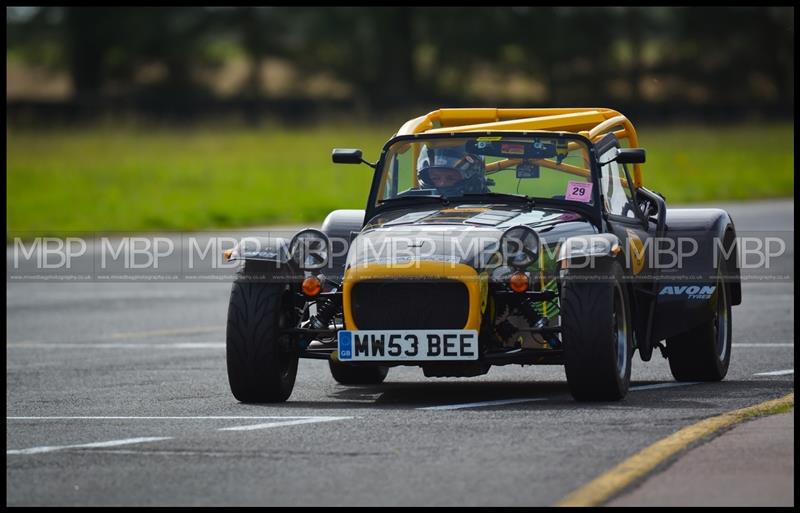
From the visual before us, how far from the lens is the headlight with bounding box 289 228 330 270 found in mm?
11492

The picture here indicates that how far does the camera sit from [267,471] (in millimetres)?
8461

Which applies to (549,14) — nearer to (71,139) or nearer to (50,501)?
(71,139)

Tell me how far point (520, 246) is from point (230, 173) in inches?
1447

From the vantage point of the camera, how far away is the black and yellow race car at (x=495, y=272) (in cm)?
1067

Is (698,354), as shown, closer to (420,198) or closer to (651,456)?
(420,198)

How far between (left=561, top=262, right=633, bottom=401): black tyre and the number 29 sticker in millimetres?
1213

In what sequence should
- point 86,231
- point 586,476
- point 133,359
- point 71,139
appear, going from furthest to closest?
1. point 71,139
2. point 86,231
3. point 133,359
4. point 586,476

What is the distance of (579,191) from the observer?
39.0ft

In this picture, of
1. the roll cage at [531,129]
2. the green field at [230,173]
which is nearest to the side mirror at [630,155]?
the roll cage at [531,129]

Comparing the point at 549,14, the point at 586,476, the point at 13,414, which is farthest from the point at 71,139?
the point at 586,476

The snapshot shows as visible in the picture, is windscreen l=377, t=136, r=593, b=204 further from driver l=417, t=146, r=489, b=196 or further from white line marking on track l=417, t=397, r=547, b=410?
white line marking on track l=417, t=397, r=547, b=410

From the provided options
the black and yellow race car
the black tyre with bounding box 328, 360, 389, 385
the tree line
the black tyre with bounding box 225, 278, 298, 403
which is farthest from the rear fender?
the tree line

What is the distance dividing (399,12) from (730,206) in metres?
41.5

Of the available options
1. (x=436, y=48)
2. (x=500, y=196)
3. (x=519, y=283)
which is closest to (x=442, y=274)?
(x=519, y=283)
